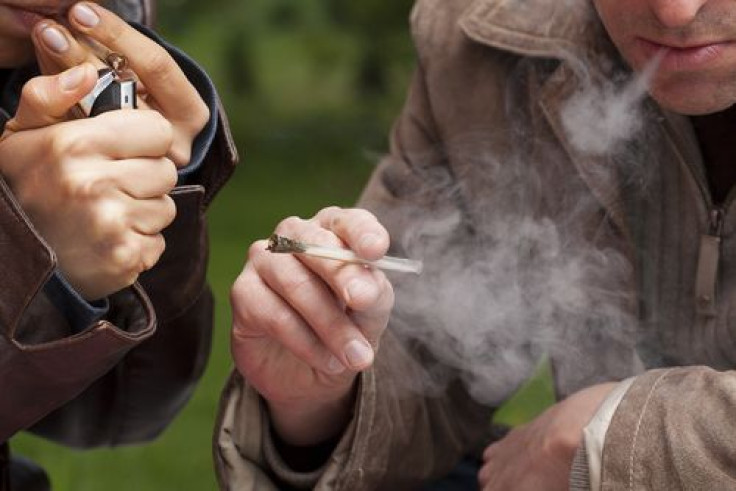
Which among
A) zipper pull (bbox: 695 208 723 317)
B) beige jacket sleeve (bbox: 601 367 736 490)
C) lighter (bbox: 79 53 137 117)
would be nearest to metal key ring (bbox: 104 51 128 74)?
lighter (bbox: 79 53 137 117)

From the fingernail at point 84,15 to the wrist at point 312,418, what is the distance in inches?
28.0

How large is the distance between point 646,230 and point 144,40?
948mm

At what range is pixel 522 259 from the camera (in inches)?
96.0

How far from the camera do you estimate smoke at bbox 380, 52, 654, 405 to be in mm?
2367

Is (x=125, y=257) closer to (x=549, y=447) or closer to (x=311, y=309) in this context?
(x=311, y=309)

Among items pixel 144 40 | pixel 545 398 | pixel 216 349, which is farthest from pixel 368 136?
pixel 144 40

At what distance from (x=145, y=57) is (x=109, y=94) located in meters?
0.10

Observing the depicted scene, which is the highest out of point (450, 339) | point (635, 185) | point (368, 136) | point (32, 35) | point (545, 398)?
point (32, 35)

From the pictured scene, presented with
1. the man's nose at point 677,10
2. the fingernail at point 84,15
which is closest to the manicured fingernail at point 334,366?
the fingernail at point 84,15

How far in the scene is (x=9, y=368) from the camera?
1.86 m

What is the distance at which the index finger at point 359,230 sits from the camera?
1.85 m

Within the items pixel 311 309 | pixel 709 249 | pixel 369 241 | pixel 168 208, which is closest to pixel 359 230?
pixel 369 241

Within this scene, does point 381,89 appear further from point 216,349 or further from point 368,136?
point 216,349

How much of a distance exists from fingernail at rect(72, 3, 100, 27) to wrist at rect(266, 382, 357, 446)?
0.71 metres
